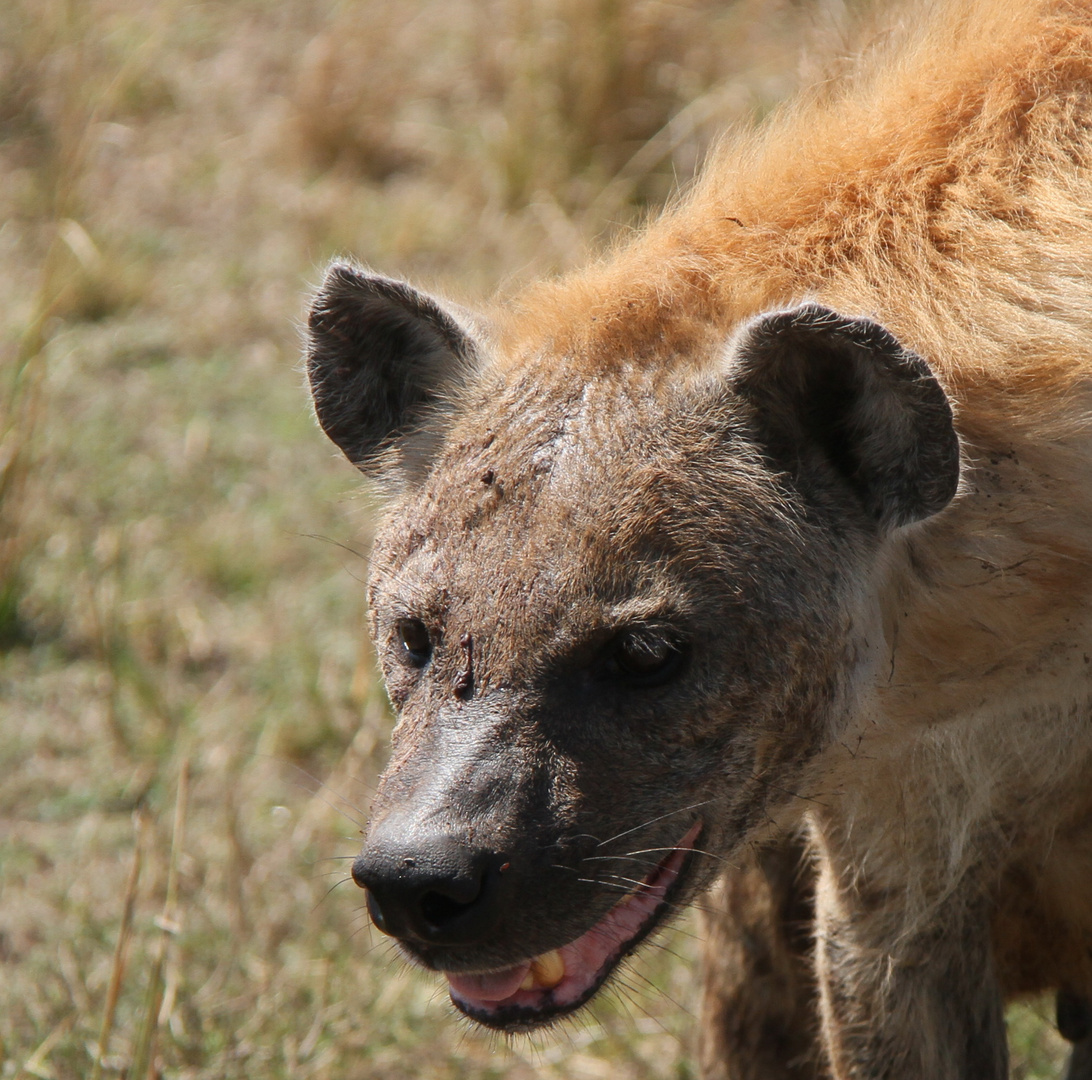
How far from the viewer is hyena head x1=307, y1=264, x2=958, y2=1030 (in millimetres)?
1847

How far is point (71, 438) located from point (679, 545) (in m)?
3.27

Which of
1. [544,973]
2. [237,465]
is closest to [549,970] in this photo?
[544,973]

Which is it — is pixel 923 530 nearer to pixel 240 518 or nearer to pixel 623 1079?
pixel 623 1079

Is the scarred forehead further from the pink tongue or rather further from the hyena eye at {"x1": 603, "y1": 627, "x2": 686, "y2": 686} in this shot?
the pink tongue

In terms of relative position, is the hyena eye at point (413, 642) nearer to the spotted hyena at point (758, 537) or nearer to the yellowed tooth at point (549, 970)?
the spotted hyena at point (758, 537)

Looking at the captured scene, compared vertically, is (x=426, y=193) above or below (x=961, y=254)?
below

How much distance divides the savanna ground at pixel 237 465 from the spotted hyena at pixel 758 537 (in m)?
0.45

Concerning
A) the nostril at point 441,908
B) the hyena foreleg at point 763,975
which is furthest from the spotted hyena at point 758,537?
the hyena foreleg at point 763,975

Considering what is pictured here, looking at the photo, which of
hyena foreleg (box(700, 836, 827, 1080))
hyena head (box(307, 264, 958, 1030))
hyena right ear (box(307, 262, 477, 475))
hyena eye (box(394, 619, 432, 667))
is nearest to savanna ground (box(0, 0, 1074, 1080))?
hyena foreleg (box(700, 836, 827, 1080))

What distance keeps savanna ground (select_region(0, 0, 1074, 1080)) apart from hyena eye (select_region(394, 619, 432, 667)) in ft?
1.99

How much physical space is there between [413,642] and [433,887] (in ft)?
1.21

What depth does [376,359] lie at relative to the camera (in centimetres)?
232

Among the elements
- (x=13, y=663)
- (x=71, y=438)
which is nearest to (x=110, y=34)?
(x=71, y=438)

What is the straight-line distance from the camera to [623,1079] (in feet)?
10.8
